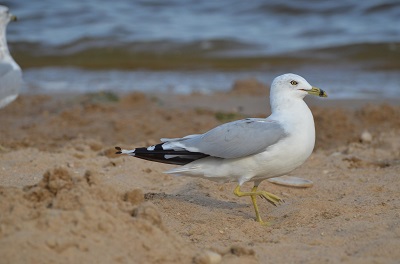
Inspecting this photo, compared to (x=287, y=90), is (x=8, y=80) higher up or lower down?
lower down

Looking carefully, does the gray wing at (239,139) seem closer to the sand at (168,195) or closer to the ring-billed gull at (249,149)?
the ring-billed gull at (249,149)

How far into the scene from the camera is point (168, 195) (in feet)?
18.5

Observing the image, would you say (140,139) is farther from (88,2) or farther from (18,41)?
(88,2)

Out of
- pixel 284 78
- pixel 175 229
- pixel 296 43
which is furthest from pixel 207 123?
pixel 296 43

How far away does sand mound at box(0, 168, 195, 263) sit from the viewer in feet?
11.5

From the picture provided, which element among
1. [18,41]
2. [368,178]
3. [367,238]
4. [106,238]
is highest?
[106,238]

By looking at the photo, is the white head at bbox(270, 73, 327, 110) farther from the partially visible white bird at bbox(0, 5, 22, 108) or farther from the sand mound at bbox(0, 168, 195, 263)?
the partially visible white bird at bbox(0, 5, 22, 108)

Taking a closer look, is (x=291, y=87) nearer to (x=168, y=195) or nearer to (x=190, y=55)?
(x=168, y=195)

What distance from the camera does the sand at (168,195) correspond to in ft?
12.1

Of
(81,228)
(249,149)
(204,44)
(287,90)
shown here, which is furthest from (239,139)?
(204,44)

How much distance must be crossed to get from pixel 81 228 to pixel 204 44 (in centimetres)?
1309

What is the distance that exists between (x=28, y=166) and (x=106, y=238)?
2.93 meters

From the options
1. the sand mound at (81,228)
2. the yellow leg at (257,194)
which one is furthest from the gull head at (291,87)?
the sand mound at (81,228)

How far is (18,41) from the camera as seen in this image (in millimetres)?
17812
